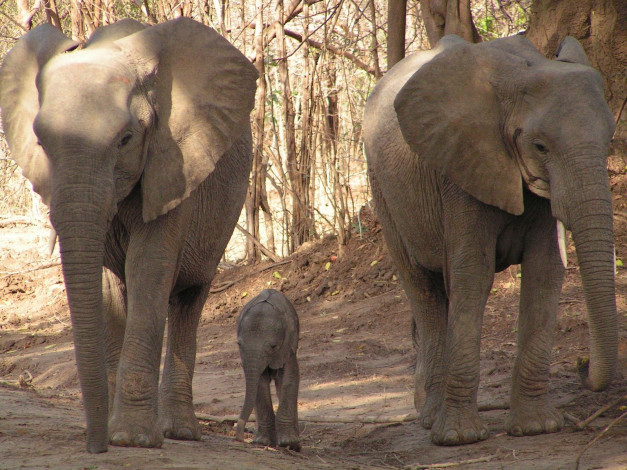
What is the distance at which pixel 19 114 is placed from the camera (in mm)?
5445

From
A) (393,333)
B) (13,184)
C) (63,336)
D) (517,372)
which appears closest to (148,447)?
(517,372)

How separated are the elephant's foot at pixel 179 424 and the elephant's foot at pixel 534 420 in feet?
7.31

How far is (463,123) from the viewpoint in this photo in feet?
19.5

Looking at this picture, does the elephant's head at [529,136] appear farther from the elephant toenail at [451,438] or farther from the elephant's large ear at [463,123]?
the elephant toenail at [451,438]

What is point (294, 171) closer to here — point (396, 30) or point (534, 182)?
point (396, 30)

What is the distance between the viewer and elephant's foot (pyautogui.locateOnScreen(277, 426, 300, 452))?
6.26 m

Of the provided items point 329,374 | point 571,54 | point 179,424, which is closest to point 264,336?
point 179,424

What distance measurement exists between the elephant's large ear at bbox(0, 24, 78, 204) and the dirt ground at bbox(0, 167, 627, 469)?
1669mm

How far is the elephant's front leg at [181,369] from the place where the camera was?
20.6 feet

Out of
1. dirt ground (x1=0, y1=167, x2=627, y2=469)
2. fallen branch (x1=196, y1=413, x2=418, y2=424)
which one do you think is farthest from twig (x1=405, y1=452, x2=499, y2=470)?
fallen branch (x1=196, y1=413, x2=418, y2=424)

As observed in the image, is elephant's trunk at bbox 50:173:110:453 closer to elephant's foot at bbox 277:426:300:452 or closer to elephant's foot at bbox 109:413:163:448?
elephant's foot at bbox 109:413:163:448

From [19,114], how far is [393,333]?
608cm

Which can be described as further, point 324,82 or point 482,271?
point 324,82

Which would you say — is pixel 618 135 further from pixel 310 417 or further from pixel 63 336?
pixel 63 336
